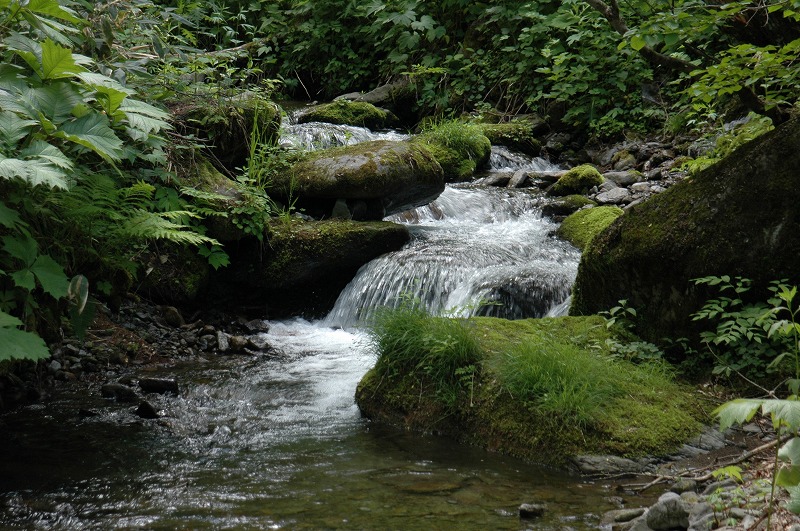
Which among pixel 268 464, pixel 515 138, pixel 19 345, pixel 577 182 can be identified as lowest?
pixel 268 464

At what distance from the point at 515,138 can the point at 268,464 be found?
31.7 ft

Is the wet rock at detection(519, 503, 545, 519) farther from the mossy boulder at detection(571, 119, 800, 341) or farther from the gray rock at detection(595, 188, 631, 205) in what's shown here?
the gray rock at detection(595, 188, 631, 205)

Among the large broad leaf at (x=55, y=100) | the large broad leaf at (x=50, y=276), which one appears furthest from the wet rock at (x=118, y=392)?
the large broad leaf at (x=55, y=100)

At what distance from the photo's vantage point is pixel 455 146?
38.7 feet

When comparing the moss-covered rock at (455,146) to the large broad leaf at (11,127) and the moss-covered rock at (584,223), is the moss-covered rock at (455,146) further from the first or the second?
the large broad leaf at (11,127)

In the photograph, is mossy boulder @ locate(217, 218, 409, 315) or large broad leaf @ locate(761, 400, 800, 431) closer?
large broad leaf @ locate(761, 400, 800, 431)

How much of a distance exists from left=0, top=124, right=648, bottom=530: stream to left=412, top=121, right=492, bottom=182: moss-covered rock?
14.7 ft

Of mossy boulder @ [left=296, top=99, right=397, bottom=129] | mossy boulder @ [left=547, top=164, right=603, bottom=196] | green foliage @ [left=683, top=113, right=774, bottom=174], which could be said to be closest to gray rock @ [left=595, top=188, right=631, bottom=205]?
mossy boulder @ [left=547, top=164, right=603, bottom=196]

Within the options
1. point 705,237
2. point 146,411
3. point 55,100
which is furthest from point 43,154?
point 705,237

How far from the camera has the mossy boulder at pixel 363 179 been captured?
8539mm

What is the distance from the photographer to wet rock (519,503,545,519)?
140 inches

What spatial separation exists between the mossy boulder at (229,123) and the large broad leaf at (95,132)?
4190mm

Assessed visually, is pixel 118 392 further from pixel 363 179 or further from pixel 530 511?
pixel 363 179

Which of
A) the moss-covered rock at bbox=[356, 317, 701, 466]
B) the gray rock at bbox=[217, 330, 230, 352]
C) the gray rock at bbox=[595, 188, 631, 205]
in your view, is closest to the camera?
the moss-covered rock at bbox=[356, 317, 701, 466]
